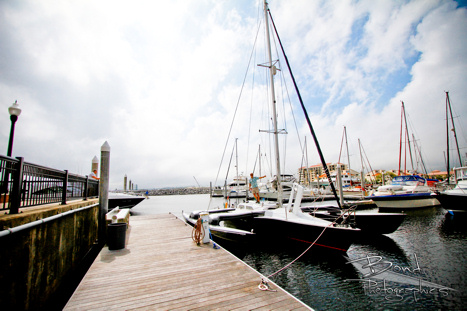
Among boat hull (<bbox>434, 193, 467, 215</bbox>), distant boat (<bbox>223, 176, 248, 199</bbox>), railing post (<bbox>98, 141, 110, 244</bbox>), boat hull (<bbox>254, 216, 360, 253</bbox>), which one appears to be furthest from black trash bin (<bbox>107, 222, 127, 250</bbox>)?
boat hull (<bbox>434, 193, 467, 215</bbox>)

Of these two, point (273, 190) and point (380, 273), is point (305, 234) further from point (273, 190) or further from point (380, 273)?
point (273, 190)

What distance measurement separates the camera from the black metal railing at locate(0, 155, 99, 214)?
426cm

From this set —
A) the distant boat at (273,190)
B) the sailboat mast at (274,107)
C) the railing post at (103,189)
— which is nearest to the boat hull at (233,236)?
the railing post at (103,189)

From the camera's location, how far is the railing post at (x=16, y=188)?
420 cm

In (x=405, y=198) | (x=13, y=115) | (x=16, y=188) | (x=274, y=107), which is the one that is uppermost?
(x=274, y=107)

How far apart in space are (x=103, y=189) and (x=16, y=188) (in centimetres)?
456

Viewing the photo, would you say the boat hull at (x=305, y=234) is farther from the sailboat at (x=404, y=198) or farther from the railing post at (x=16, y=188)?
the sailboat at (x=404, y=198)

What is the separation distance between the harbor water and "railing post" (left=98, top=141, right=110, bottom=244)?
601cm

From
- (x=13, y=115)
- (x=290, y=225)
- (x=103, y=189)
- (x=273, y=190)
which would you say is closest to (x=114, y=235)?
(x=103, y=189)

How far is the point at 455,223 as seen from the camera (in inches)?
643

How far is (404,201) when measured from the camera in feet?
82.5

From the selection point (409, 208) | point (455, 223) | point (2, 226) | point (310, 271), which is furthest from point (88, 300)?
point (409, 208)

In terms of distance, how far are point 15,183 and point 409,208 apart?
35.3 m

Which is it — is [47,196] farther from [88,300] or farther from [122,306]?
[122,306]
